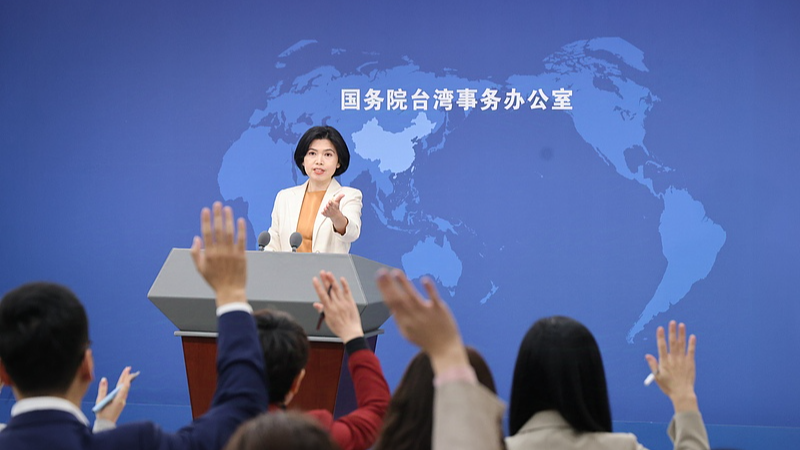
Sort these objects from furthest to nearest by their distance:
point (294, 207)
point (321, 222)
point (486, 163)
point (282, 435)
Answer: point (486, 163) < point (294, 207) < point (321, 222) < point (282, 435)

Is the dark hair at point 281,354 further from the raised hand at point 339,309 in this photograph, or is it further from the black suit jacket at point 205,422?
the black suit jacket at point 205,422

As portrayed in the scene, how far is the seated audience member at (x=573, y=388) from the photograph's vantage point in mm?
1541

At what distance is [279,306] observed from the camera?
92.6 inches

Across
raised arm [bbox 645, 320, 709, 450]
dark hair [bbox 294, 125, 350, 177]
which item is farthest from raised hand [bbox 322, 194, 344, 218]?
raised arm [bbox 645, 320, 709, 450]

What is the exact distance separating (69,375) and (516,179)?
4.27 m

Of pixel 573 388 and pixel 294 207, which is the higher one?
pixel 294 207

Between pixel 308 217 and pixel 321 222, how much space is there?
95mm

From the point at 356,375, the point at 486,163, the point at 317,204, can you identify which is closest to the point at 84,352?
the point at 356,375

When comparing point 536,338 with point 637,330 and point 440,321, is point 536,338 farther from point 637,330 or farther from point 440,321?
point 637,330

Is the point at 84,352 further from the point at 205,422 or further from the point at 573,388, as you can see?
the point at 573,388

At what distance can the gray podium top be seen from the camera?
7.68ft

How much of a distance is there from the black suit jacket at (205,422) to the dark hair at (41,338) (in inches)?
2.3

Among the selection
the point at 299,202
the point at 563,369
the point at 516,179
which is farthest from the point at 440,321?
the point at 516,179

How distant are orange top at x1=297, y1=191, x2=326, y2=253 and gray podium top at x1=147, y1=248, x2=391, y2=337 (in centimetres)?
96
